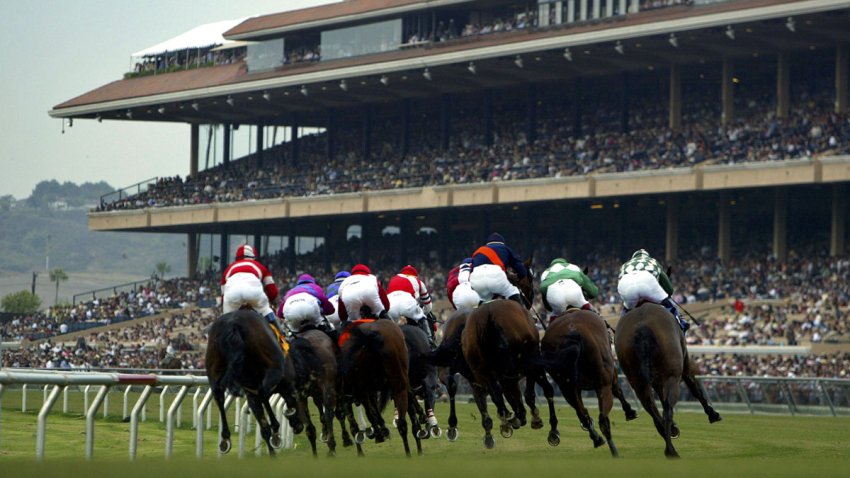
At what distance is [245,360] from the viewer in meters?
13.3

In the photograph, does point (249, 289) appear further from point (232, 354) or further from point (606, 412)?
point (606, 412)

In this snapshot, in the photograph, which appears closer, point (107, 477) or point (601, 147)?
point (107, 477)

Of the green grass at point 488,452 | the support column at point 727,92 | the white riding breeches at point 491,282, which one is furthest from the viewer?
the support column at point 727,92

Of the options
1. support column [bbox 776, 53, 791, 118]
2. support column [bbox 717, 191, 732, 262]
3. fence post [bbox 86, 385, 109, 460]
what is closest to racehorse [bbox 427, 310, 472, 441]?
fence post [bbox 86, 385, 109, 460]

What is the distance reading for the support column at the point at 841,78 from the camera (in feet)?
132

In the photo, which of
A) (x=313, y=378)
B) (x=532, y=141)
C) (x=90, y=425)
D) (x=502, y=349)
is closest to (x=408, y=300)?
(x=313, y=378)

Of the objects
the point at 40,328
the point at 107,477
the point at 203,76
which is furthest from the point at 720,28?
the point at 107,477

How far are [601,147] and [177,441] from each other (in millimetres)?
29254

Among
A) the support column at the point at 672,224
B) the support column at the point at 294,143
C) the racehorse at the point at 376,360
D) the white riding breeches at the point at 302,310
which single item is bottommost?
the racehorse at the point at 376,360

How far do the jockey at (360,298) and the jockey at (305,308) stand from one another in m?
0.21

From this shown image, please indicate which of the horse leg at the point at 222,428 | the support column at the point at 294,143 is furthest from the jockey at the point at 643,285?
the support column at the point at 294,143

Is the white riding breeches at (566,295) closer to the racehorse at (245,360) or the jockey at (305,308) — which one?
the jockey at (305,308)

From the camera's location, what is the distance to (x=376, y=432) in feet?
50.8

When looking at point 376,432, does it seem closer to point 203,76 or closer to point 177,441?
point 177,441
